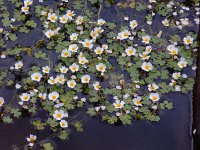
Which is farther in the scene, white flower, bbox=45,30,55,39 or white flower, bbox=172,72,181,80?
white flower, bbox=45,30,55,39

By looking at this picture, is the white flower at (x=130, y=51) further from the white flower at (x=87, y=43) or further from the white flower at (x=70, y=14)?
the white flower at (x=70, y=14)

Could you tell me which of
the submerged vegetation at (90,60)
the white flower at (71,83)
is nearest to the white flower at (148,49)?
the submerged vegetation at (90,60)

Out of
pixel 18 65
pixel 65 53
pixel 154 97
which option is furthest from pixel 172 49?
Answer: pixel 18 65

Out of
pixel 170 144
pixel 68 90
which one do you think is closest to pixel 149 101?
pixel 170 144

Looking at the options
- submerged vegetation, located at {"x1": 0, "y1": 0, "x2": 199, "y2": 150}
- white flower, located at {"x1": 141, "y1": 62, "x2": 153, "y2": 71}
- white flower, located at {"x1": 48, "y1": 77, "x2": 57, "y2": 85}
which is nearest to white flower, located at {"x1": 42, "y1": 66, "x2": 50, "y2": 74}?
submerged vegetation, located at {"x1": 0, "y1": 0, "x2": 199, "y2": 150}

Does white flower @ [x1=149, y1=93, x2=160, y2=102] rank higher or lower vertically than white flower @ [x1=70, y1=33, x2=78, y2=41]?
lower

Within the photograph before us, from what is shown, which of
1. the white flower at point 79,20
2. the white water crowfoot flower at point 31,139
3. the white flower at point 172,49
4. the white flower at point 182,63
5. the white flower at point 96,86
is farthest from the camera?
the white flower at point 79,20

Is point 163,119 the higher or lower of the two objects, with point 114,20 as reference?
lower

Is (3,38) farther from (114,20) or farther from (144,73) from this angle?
(144,73)

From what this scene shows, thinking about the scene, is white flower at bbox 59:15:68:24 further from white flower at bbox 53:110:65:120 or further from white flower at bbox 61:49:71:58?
white flower at bbox 53:110:65:120
